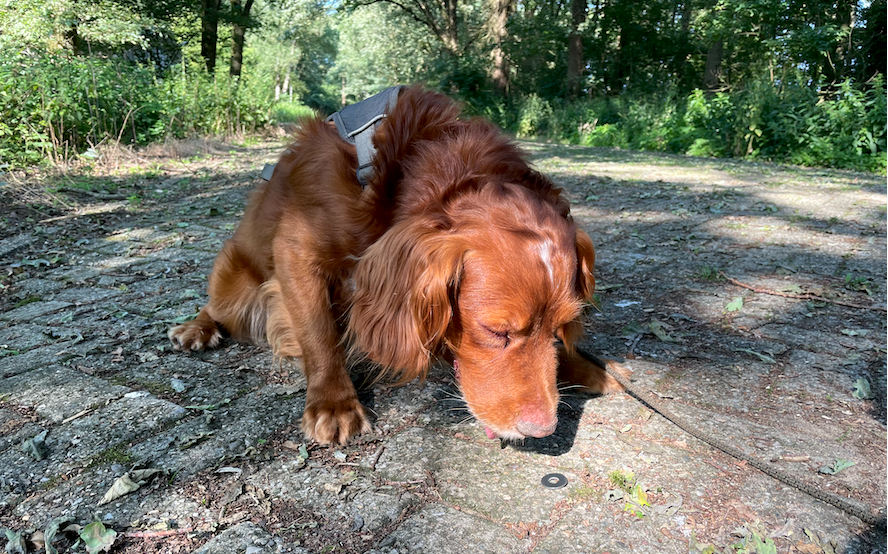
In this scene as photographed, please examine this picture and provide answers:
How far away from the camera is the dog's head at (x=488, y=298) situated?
1.81 meters

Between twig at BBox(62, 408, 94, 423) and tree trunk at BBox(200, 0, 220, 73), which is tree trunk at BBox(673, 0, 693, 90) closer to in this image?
tree trunk at BBox(200, 0, 220, 73)

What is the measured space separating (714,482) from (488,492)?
2.31 ft

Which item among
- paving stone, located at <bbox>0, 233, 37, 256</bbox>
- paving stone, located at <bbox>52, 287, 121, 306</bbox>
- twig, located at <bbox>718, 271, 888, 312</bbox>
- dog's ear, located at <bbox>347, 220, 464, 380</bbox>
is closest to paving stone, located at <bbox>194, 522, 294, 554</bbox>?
dog's ear, located at <bbox>347, 220, 464, 380</bbox>

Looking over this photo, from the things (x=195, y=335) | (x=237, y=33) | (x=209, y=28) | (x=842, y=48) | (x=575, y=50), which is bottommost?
(x=195, y=335)

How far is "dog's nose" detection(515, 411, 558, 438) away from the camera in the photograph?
1.77 m

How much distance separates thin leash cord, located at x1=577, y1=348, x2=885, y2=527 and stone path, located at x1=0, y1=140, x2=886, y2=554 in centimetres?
3

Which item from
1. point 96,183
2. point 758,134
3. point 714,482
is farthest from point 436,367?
point 758,134

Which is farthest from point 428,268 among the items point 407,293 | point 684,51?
point 684,51

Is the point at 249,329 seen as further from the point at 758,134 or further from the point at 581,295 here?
the point at 758,134

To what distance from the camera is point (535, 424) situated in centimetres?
178

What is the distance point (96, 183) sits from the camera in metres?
7.13

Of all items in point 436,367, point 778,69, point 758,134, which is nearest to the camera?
point 436,367

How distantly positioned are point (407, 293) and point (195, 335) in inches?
59.0

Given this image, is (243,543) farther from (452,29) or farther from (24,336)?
(452,29)
